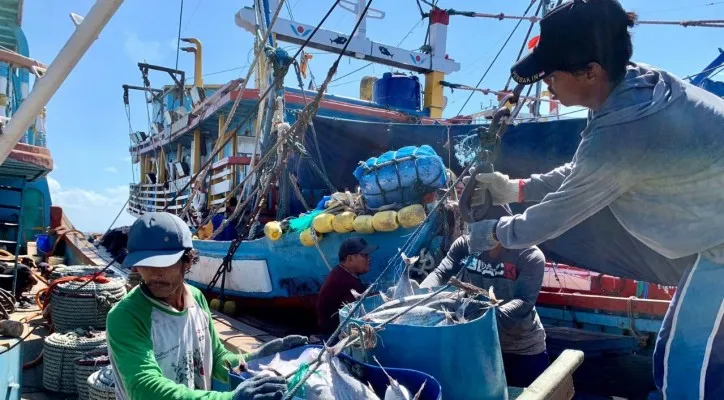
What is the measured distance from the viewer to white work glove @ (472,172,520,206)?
233 centimetres

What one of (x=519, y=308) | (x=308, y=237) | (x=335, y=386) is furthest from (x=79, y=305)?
(x=335, y=386)

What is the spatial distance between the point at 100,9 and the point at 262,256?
476cm

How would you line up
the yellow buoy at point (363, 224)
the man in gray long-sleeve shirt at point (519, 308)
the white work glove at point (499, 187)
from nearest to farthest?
1. the white work glove at point (499, 187)
2. the man in gray long-sleeve shirt at point (519, 308)
3. the yellow buoy at point (363, 224)

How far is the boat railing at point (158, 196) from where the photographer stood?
44.8 feet

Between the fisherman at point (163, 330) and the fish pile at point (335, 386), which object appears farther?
the fisherman at point (163, 330)

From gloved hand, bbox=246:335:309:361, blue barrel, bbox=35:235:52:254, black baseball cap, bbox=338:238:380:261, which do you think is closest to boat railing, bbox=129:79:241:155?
blue barrel, bbox=35:235:52:254

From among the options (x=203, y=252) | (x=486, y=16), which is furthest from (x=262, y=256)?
(x=486, y=16)

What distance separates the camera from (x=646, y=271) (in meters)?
2.54

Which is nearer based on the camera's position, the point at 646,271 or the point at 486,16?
the point at 646,271

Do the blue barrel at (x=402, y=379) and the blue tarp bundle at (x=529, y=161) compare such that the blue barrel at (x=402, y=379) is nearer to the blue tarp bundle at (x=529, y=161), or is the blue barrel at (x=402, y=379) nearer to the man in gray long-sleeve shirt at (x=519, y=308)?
the blue tarp bundle at (x=529, y=161)

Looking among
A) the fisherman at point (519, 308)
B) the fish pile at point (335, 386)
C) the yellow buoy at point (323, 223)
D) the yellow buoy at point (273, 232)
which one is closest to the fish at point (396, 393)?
the fish pile at point (335, 386)

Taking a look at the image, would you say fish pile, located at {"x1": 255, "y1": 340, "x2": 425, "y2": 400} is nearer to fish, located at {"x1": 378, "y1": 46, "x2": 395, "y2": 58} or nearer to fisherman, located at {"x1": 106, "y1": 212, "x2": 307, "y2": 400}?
fisherman, located at {"x1": 106, "y1": 212, "x2": 307, "y2": 400}

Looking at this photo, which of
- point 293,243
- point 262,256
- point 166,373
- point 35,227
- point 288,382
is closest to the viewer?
point 288,382

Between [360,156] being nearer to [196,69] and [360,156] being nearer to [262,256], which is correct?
[262,256]
